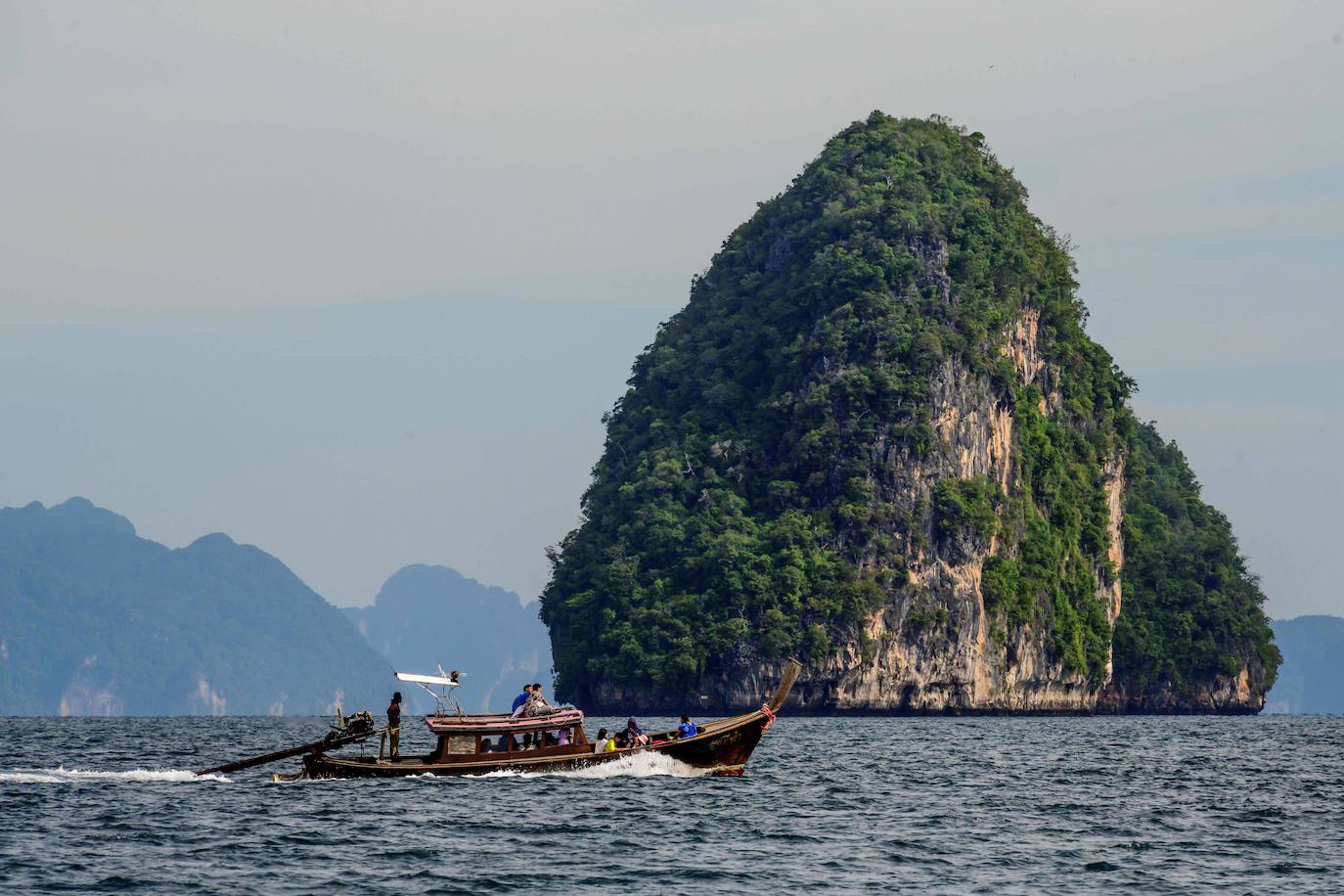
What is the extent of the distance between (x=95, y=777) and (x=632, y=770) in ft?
53.2

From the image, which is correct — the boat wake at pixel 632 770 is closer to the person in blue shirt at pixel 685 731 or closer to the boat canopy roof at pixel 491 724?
the person in blue shirt at pixel 685 731

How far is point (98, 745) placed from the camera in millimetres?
83562

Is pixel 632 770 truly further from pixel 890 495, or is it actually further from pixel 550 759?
pixel 890 495

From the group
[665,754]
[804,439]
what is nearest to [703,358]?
[804,439]

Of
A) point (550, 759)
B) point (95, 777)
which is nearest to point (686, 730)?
point (550, 759)

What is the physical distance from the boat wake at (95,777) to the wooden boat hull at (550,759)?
5.49m

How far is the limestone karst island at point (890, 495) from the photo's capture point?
13462 centimetres

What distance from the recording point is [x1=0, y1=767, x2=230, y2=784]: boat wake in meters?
53.9

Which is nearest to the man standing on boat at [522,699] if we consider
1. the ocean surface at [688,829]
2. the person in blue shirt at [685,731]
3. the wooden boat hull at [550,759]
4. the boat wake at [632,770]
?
the wooden boat hull at [550,759]

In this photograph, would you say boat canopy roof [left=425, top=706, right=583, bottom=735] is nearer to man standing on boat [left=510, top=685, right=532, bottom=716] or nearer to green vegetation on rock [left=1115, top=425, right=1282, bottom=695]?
man standing on boat [left=510, top=685, right=532, bottom=716]

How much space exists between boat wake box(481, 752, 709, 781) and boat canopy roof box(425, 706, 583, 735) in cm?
156

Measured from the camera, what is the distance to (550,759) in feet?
165

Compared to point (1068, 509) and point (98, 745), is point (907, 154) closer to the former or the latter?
point (1068, 509)

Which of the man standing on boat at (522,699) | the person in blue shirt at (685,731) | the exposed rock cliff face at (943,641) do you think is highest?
the exposed rock cliff face at (943,641)
